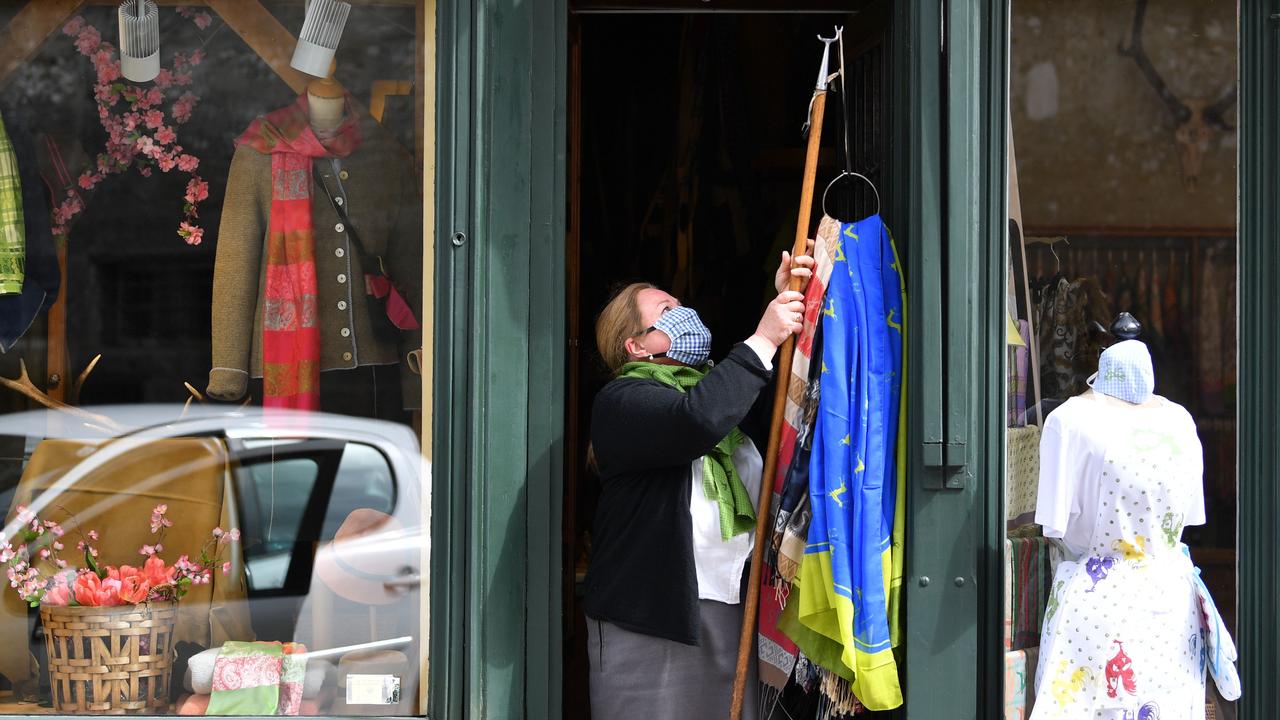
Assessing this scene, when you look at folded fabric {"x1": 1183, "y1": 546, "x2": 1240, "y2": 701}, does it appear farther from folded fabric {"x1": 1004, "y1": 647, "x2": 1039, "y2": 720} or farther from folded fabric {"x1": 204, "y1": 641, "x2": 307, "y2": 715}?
folded fabric {"x1": 204, "y1": 641, "x2": 307, "y2": 715}

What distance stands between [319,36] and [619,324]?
1.07 m

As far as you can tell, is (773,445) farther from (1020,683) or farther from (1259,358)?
(1259,358)

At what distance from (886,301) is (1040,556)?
729 millimetres

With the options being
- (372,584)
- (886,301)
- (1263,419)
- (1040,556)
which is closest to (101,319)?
(372,584)

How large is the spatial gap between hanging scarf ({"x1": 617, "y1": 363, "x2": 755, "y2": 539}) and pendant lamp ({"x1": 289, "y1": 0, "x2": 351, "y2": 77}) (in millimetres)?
1116

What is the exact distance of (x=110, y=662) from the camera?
3018mm

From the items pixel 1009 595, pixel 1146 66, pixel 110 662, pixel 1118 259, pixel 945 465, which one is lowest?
pixel 110 662

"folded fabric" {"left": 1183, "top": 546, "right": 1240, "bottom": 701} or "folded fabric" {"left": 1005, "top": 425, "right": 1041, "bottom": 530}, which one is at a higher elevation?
"folded fabric" {"left": 1005, "top": 425, "right": 1041, "bottom": 530}

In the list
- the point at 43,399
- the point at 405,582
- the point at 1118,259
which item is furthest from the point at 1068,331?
the point at 43,399

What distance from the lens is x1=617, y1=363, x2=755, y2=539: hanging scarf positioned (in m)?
2.98

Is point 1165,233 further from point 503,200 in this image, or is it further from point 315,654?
point 315,654

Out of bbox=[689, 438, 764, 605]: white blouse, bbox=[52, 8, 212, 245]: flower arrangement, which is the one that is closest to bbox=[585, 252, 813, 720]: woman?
bbox=[689, 438, 764, 605]: white blouse

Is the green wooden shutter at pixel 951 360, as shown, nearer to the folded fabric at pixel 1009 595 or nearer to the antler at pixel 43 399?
the folded fabric at pixel 1009 595

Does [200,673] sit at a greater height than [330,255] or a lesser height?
lesser
